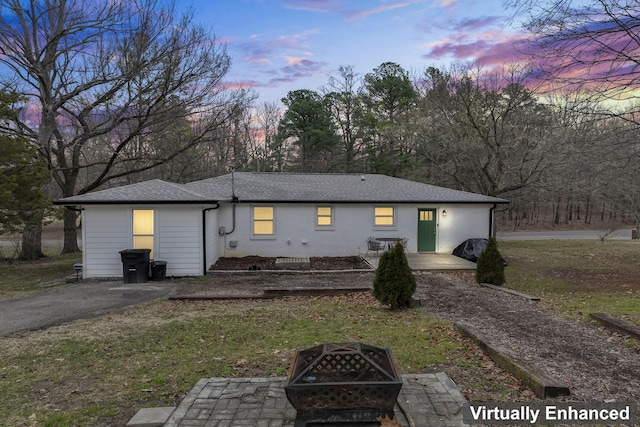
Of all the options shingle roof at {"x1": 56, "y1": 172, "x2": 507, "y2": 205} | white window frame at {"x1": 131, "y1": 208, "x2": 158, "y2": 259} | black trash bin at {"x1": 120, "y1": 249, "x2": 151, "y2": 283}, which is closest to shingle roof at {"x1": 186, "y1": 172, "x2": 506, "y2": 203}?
shingle roof at {"x1": 56, "y1": 172, "x2": 507, "y2": 205}

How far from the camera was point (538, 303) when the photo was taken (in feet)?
26.7

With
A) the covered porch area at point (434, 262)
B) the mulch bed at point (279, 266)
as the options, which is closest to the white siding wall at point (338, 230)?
the mulch bed at point (279, 266)

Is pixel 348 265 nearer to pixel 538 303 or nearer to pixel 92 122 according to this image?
pixel 538 303

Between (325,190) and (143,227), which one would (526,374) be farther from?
(325,190)

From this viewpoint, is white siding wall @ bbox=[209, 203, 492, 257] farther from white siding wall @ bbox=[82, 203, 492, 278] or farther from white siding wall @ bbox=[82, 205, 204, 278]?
white siding wall @ bbox=[82, 205, 204, 278]

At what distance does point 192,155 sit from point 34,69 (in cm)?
1236

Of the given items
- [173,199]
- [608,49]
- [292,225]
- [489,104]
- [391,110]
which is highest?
[391,110]

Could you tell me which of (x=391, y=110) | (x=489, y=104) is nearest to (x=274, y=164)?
(x=391, y=110)

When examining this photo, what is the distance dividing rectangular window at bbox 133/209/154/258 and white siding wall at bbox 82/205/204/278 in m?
0.15

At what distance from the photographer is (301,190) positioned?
1622 cm

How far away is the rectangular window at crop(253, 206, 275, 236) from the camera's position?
593 inches

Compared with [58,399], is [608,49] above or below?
above

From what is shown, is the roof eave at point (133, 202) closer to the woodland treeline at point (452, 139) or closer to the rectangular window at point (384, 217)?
the rectangular window at point (384, 217)

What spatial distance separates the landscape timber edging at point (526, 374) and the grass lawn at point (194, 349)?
0.38 feet
